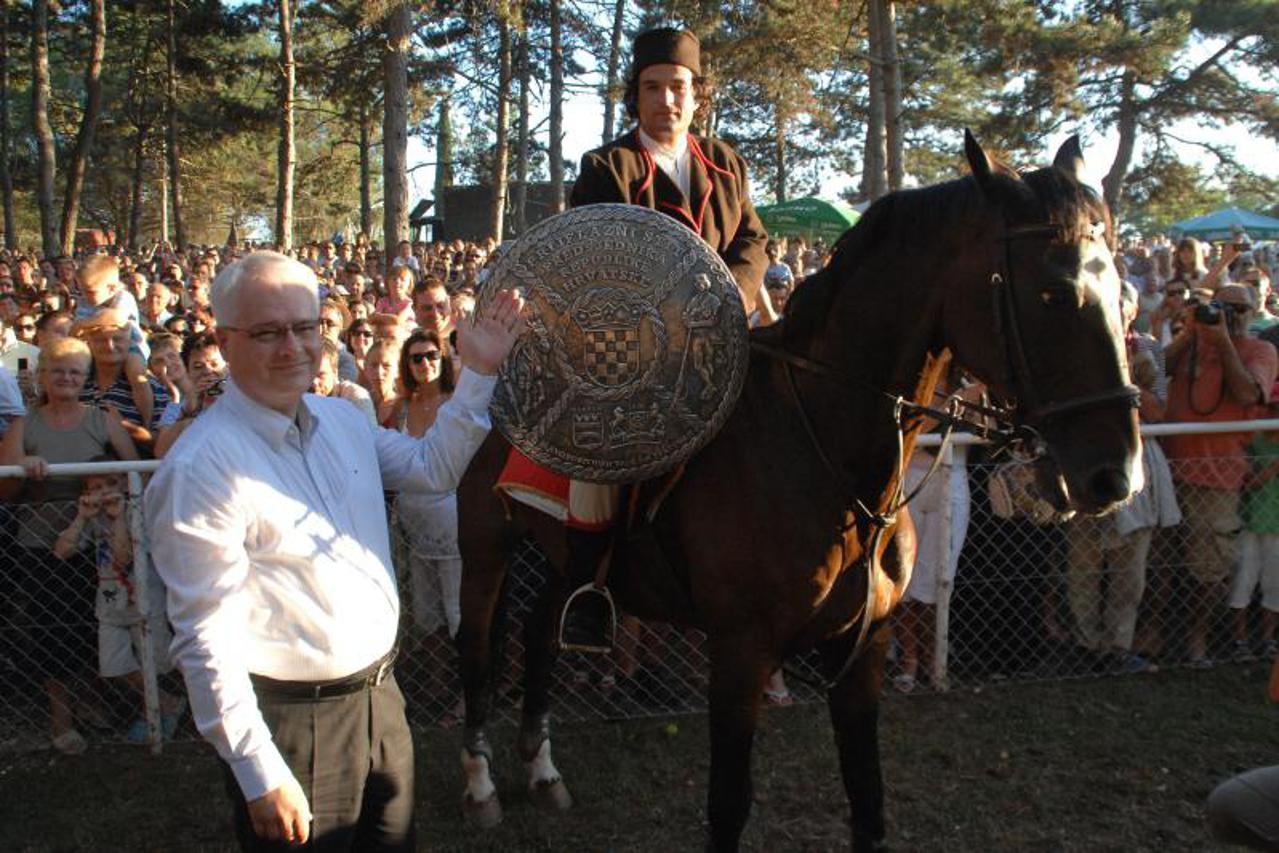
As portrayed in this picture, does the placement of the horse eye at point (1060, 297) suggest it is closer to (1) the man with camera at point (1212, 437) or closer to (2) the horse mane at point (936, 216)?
(2) the horse mane at point (936, 216)

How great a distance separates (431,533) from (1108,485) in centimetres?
362

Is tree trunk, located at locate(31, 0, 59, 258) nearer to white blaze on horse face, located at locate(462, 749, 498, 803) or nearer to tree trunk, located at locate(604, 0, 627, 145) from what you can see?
tree trunk, located at locate(604, 0, 627, 145)

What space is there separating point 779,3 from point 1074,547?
43.4 feet

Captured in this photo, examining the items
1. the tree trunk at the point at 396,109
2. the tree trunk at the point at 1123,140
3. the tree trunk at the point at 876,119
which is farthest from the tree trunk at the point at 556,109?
the tree trunk at the point at 1123,140

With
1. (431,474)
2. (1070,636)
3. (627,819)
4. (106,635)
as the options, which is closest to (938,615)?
(1070,636)

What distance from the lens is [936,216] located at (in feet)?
8.30

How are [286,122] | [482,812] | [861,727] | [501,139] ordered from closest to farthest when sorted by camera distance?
[861,727] → [482,812] → [286,122] → [501,139]

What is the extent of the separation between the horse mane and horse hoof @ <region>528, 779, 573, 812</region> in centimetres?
247

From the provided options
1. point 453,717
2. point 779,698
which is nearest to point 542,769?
point 453,717

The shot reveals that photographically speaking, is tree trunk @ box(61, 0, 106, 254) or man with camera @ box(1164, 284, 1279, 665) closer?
man with camera @ box(1164, 284, 1279, 665)

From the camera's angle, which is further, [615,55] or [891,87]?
[615,55]

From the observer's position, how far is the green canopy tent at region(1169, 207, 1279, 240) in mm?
25234

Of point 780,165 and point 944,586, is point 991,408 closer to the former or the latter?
point 944,586

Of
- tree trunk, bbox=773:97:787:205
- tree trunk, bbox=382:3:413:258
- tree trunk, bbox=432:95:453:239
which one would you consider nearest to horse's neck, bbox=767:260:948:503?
tree trunk, bbox=382:3:413:258
